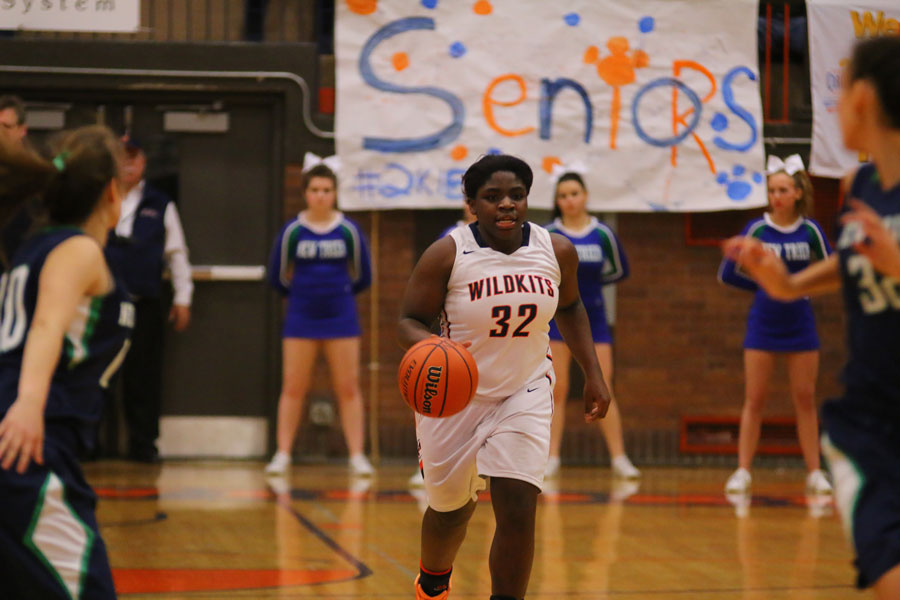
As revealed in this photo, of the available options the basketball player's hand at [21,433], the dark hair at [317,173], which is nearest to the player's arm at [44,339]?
the basketball player's hand at [21,433]

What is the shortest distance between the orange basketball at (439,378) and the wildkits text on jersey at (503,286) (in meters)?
0.34

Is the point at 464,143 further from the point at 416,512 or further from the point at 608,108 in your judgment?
the point at 416,512

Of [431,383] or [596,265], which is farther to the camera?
[596,265]

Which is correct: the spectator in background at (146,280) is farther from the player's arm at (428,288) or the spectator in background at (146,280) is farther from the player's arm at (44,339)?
the player's arm at (44,339)

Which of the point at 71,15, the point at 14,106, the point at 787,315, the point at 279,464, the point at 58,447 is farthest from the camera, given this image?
the point at 71,15

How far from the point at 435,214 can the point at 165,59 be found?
266 cm

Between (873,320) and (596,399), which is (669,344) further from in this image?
(873,320)

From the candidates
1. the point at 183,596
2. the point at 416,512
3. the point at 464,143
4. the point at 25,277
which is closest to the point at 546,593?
the point at 183,596

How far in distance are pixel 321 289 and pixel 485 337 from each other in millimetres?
4826

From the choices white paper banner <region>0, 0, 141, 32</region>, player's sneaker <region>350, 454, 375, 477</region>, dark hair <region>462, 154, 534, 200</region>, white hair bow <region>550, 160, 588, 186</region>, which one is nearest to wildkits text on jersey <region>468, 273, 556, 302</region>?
dark hair <region>462, 154, 534, 200</region>

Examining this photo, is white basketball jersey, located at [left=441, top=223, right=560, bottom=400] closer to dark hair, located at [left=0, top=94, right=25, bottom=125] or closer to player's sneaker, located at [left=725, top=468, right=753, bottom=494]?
dark hair, located at [left=0, top=94, right=25, bottom=125]

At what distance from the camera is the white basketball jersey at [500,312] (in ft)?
15.5

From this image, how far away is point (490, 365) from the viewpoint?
15.6 ft

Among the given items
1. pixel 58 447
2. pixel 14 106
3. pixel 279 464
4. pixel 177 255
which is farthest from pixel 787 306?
pixel 58 447
